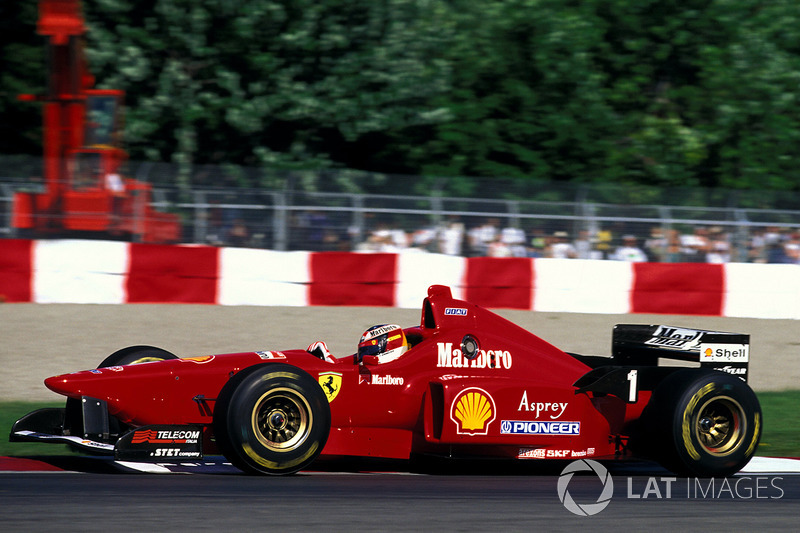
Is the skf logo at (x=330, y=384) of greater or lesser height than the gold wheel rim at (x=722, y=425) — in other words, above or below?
above

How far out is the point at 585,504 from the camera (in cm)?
589

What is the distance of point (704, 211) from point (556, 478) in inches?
319

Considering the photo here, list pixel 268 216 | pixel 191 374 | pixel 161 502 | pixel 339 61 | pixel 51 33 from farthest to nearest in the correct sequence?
pixel 339 61, pixel 51 33, pixel 268 216, pixel 191 374, pixel 161 502

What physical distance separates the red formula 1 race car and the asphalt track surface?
0.19 m

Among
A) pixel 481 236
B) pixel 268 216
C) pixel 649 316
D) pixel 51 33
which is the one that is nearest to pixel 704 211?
pixel 649 316

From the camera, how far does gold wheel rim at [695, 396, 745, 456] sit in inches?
272

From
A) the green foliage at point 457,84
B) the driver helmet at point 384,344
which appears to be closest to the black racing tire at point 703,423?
the driver helmet at point 384,344

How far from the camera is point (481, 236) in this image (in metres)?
13.7

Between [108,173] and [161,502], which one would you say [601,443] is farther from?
[108,173]

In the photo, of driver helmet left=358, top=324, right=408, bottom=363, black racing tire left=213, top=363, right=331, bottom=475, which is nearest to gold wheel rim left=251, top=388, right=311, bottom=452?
black racing tire left=213, top=363, right=331, bottom=475

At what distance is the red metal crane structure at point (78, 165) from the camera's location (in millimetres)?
13375

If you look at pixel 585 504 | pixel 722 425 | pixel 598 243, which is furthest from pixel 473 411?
pixel 598 243

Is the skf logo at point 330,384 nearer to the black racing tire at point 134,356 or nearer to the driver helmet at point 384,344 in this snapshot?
the driver helmet at point 384,344

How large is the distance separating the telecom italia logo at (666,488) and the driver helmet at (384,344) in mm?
1257
